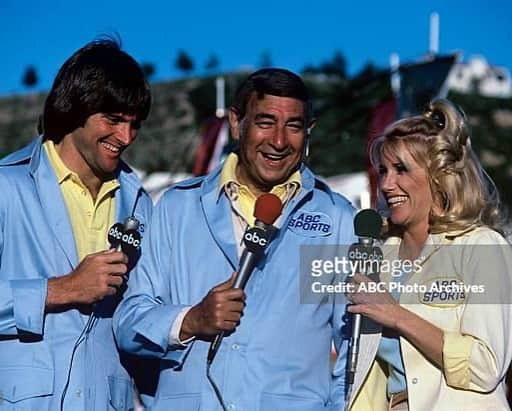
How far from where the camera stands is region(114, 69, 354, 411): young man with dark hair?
12.6 feet

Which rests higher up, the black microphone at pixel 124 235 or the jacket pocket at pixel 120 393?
the black microphone at pixel 124 235

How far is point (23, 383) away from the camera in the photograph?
12.7 ft

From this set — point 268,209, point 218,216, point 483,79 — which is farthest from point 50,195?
Answer: point 483,79

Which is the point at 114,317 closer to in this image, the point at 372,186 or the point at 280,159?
the point at 280,159

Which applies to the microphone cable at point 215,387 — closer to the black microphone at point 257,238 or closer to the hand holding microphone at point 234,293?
the black microphone at point 257,238

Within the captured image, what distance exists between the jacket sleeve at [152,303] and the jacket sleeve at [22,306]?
340 millimetres

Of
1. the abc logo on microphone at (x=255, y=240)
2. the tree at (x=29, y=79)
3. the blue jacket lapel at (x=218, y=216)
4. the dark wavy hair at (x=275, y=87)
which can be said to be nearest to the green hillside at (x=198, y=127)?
the tree at (x=29, y=79)

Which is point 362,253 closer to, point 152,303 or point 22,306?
point 152,303

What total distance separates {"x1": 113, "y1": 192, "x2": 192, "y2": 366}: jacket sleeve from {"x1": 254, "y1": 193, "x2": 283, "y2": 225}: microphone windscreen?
50 cm

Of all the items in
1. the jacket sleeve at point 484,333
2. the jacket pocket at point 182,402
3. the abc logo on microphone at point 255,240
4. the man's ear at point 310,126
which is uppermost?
the man's ear at point 310,126

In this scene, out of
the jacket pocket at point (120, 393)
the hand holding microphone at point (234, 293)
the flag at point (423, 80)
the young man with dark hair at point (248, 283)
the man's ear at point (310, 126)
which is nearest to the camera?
the hand holding microphone at point (234, 293)

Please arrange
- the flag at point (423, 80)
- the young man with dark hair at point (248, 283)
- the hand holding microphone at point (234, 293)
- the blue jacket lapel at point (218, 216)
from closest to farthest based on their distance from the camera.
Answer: the hand holding microphone at point (234, 293)
the young man with dark hair at point (248, 283)
the blue jacket lapel at point (218, 216)
the flag at point (423, 80)

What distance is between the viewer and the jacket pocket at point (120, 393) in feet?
13.5

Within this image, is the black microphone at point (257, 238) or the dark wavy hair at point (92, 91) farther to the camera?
the dark wavy hair at point (92, 91)
